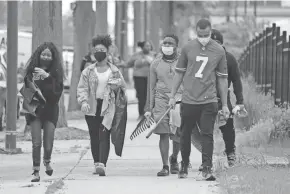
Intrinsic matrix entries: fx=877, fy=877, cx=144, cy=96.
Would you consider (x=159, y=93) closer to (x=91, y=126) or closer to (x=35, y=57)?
(x=91, y=126)

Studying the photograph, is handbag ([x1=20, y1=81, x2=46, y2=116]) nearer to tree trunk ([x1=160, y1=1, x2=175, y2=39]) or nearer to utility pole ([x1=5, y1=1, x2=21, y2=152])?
utility pole ([x1=5, y1=1, x2=21, y2=152])

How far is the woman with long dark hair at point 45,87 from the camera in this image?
10.3 m

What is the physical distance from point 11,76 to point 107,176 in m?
3.32

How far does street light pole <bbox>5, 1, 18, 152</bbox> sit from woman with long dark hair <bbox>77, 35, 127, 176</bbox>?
262 centimetres

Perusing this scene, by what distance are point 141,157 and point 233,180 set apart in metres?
3.90

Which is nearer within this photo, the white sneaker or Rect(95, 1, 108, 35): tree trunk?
the white sneaker

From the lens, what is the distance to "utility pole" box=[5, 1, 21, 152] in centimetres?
1337

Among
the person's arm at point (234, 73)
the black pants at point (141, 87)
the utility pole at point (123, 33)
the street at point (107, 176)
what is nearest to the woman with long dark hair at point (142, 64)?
the black pants at point (141, 87)

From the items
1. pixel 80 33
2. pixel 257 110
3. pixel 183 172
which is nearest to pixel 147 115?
pixel 183 172

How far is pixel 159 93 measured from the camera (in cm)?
1112

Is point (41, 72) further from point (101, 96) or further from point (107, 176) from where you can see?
point (107, 176)

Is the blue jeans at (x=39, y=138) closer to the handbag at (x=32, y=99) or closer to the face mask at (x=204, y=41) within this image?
the handbag at (x=32, y=99)

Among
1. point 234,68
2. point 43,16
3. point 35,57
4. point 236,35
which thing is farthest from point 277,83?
point 236,35

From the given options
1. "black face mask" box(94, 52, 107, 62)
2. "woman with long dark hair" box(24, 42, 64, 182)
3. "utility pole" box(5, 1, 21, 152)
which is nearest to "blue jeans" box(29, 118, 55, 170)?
"woman with long dark hair" box(24, 42, 64, 182)
